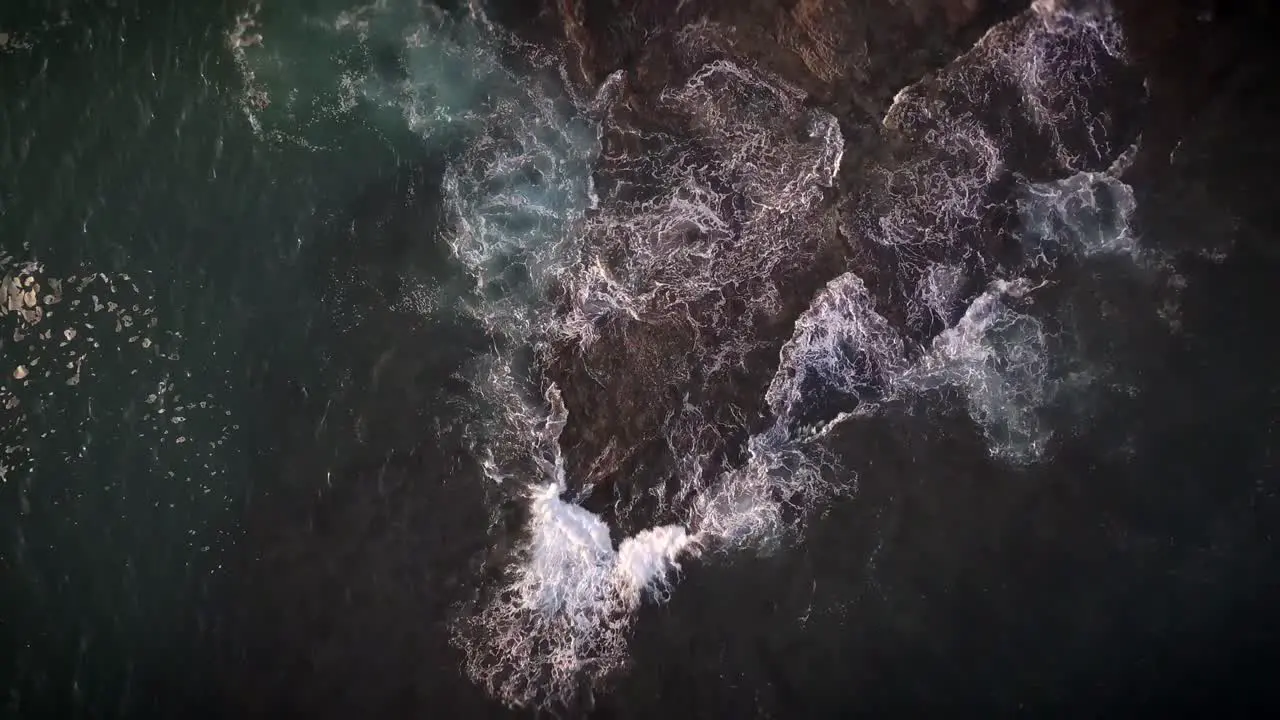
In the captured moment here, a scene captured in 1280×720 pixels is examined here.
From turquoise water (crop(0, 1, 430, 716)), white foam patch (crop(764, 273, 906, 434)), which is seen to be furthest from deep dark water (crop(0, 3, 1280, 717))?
white foam patch (crop(764, 273, 906, 434))

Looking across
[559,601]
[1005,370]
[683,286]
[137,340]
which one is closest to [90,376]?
[137,340]

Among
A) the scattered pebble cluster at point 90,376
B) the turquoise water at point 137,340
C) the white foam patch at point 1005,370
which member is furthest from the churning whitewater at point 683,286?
the scattered pebble cluster at point 90,376

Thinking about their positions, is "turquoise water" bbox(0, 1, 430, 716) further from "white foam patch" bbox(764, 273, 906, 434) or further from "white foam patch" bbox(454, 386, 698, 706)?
"white foam patch" bbox(764, 273, 906, 434)

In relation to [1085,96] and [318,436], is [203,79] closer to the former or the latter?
[318,436]

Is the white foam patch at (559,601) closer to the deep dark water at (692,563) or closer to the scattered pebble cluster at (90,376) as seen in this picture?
the deep dark water at (692,563)

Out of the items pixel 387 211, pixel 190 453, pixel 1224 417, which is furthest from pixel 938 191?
pixel 190 453
